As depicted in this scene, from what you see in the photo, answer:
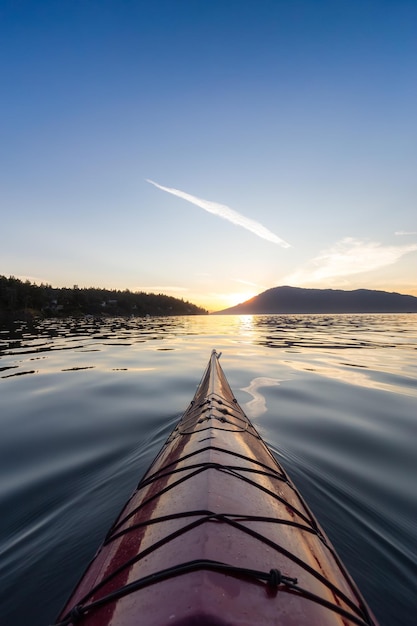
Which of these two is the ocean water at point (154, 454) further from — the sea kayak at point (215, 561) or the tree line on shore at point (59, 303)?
the tree line on shore at point (59, 303)

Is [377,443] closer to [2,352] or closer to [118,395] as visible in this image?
[118,395]

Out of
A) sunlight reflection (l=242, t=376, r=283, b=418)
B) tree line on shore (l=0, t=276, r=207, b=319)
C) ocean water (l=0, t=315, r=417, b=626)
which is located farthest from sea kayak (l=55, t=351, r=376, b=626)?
tree line on shore (l=0, t=276, r=207, b=319)

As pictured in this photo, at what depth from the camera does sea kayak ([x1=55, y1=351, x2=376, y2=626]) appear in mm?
1575

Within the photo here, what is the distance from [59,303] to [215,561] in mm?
103925

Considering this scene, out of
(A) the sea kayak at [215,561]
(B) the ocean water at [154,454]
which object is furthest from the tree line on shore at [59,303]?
(A) the sea kayak at [215,561]

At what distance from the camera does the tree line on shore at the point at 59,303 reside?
7036 centimetres

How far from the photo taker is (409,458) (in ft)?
18.5

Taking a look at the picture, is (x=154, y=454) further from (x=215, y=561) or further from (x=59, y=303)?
(x=59, y=303)

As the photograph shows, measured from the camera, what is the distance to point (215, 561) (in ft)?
6.01

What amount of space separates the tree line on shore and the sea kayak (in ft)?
230

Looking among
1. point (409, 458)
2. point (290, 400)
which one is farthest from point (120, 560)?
point (290, 400)

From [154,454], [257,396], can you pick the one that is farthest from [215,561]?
[257,396]

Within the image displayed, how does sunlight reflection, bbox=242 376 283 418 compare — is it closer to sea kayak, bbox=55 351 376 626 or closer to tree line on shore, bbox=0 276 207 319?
sea kayak, bbox=55 351 376 626

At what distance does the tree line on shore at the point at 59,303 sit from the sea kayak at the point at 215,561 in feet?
230
